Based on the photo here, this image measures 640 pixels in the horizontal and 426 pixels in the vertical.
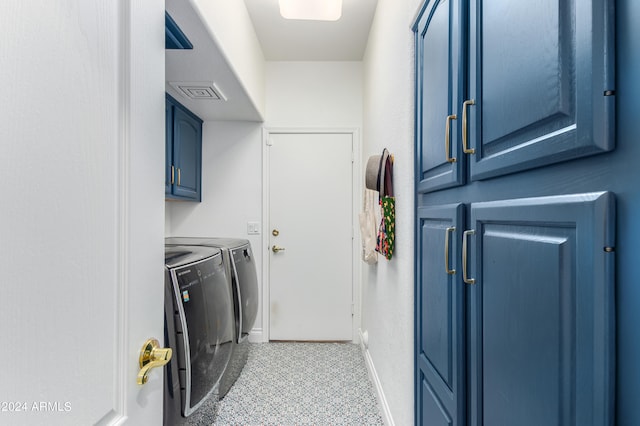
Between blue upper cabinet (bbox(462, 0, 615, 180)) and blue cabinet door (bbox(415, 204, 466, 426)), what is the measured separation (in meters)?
0.25

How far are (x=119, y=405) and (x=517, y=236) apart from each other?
85 centimetres

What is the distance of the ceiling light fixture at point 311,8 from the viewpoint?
6.19 ft

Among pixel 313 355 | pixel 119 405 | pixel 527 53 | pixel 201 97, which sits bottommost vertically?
pixel 313 355

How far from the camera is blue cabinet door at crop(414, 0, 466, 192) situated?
2.97ft

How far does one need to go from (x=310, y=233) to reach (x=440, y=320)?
2065mm

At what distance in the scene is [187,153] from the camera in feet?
8.77

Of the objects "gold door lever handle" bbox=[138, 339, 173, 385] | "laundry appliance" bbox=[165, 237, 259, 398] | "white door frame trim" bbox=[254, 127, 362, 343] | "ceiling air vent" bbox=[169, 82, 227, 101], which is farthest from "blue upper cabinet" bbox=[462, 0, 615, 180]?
"white door frame trim" bbox=[254, 127, 362, 343]

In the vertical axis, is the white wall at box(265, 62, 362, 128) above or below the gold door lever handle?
above

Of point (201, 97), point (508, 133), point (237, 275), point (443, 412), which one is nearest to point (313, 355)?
point (237, 275)

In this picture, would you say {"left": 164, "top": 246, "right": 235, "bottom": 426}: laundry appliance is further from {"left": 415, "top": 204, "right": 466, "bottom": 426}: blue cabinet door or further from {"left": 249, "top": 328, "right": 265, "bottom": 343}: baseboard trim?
{"left": 249, "top": 328, "right": 265, "bottom": 343}: baseboard trim

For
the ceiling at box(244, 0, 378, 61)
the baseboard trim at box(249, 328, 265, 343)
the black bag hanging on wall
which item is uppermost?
the ceiling at box(244, 0, 378, 61)

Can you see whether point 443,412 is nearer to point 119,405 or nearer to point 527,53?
point 119,405

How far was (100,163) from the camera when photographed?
55 cm

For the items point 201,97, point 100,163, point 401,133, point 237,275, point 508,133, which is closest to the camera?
point 100,163
